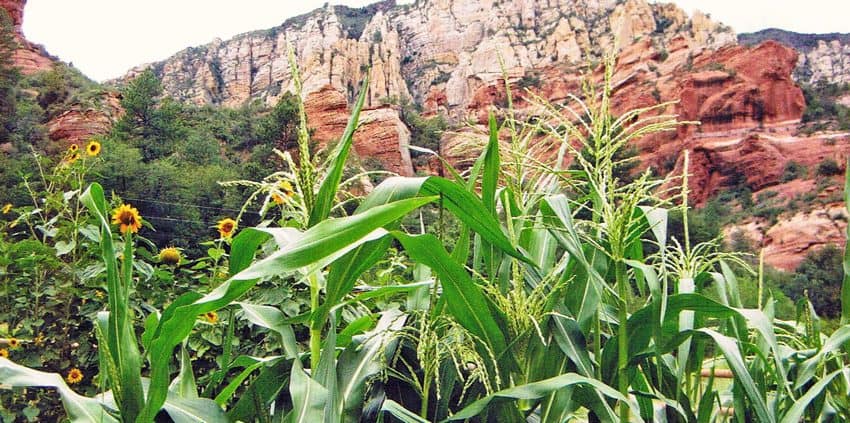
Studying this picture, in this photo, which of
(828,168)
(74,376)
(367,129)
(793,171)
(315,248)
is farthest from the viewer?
(367,129)

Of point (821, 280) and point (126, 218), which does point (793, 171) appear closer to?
point (821, 280)

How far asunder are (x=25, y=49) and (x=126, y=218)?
4326cm

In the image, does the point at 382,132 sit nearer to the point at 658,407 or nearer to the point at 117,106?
the point at 117,106

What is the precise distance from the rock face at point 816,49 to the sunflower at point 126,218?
76.4 meters

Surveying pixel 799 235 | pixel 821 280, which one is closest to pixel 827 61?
pixel 799 235

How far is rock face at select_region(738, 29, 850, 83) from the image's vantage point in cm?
6650

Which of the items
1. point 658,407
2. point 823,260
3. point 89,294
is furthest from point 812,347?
point 823,260

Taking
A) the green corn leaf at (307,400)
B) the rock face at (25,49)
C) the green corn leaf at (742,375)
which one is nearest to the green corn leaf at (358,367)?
the green corn leaf at (307,400)

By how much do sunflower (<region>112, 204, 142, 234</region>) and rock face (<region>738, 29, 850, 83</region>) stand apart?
7644cm

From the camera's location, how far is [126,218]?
2348mm

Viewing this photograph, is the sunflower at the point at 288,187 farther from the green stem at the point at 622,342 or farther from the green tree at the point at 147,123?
the green tree at the point at 147,123

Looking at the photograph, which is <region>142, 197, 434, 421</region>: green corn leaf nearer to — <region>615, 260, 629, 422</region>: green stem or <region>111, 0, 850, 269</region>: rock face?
<region>615, 260, 629, 422</region>: green stem

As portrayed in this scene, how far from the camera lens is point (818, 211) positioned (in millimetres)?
25953

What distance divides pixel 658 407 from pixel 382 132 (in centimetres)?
3357
